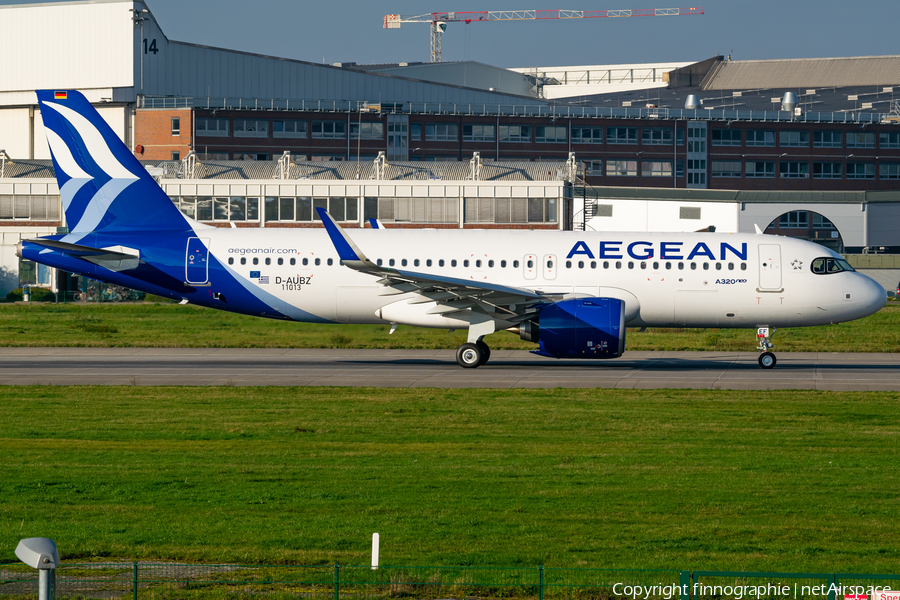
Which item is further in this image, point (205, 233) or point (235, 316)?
point (235, 316)

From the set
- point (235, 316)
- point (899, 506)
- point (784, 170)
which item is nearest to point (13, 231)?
point (235, 316)

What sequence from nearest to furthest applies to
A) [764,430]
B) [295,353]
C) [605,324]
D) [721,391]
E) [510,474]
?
[510,474] → [764,430] → [721,391] → [605,324] → [295,353]

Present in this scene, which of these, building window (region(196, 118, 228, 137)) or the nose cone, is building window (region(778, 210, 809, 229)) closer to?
building window (region(196, 118, 228, 137))

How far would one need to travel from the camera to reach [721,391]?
27938mm

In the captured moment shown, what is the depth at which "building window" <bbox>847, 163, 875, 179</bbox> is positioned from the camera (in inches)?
5172

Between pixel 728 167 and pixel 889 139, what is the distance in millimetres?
22141

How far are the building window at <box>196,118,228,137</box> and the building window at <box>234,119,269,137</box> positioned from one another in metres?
1.31

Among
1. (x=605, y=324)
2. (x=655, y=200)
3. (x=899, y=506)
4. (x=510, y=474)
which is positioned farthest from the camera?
(x=655, y=200)

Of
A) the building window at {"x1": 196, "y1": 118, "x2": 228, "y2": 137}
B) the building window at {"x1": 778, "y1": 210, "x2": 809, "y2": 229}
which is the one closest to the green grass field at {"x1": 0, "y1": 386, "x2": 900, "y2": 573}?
the building window at {"x1": 778, "y1": 210, "x2": 809, "y2": 229}

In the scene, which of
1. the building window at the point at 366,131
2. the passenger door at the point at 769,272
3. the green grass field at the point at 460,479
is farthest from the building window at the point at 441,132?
the green grass field at the point at 460,479

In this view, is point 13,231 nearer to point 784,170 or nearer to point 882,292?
point 882,292

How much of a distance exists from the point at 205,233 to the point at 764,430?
2064 cm

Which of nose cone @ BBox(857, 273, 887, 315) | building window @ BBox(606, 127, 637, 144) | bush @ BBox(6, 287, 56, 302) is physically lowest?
bush @ BBox(6, 287, 56, 302)

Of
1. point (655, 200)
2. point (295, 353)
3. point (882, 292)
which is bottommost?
point (295, 353)
